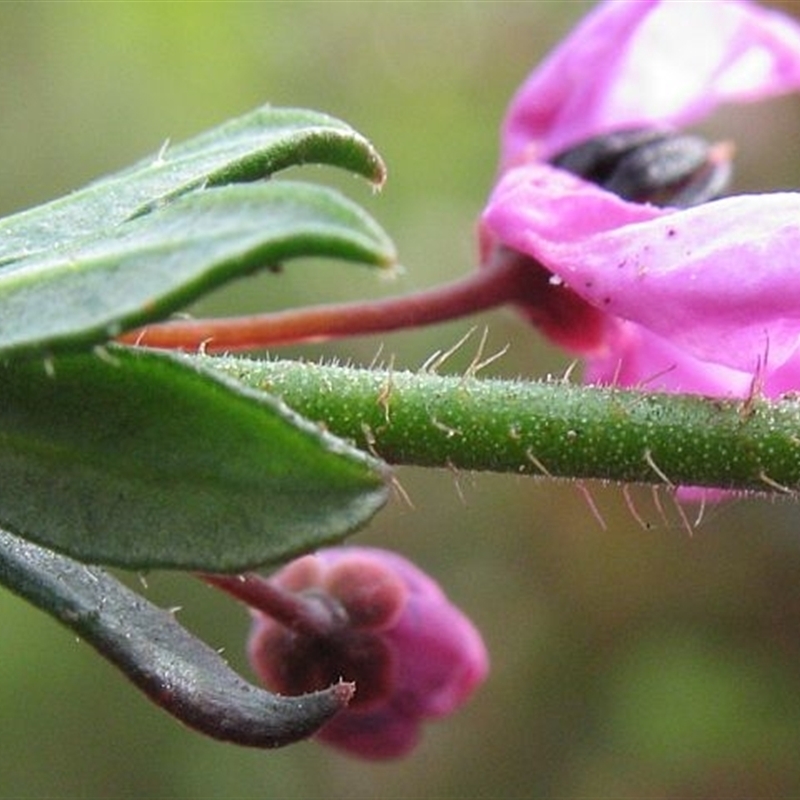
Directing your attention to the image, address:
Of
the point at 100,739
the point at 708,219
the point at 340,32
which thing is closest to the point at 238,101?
the point at 340,32

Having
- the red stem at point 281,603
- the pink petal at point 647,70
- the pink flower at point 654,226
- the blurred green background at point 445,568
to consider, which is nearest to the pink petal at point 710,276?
the pink flower at point 654,226

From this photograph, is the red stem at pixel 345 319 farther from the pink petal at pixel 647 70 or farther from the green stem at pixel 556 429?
the pink petal at pixel 647 70

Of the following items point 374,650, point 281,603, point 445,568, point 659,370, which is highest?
point 659,370

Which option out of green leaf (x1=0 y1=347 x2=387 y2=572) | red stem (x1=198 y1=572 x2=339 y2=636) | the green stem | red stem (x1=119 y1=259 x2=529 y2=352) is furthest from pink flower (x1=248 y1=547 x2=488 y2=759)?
green leaf (x1=0 y1=347 x2=387 y2=572)

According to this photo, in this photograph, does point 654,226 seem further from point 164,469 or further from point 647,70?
point 647,70

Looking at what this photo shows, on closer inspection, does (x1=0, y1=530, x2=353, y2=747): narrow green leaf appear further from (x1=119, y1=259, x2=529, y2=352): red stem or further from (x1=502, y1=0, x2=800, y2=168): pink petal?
(x1=502, y1=0, x2=800, y2=168): pink petal

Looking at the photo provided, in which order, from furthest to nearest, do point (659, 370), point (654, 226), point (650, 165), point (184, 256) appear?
point (650, 165) → point (659, 370) → point (654, 226) → point (184, 256)

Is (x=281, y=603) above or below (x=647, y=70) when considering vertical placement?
below

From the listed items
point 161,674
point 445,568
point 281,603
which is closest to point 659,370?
point 281,603
